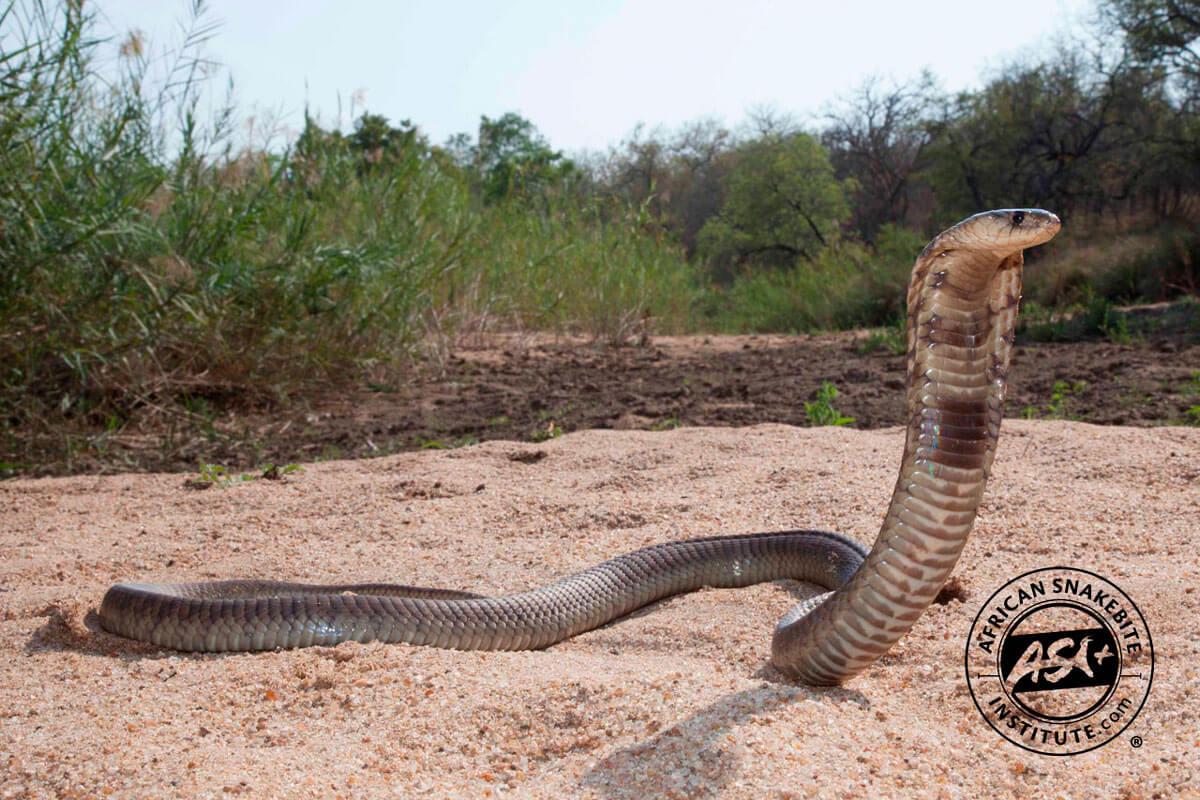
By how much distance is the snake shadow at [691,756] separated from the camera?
1783 millimetres

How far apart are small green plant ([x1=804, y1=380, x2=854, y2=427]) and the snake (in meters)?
2.48

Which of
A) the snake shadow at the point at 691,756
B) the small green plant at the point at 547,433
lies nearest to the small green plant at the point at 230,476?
the small green plant at the point at 547,433

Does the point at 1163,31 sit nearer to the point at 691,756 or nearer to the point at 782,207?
the point at 782,207

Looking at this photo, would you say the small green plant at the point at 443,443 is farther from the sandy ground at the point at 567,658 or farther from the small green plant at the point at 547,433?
the sandy ground at the point at 567,658

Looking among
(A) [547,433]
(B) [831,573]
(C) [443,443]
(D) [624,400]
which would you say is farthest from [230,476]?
(B) [831,573]

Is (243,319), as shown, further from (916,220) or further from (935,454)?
(916,220)

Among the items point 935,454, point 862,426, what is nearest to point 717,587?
point 935,454

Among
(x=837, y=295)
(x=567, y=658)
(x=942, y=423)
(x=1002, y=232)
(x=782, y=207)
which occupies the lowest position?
(x=567, y=658)

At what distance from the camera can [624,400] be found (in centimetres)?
707

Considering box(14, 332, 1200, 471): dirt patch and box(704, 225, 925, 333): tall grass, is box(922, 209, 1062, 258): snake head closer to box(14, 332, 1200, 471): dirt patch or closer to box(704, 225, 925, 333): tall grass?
box(14, 332, 1200, 471): dirt patch

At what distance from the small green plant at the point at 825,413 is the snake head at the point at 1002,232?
162 inches

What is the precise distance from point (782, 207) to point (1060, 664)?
25785 mm

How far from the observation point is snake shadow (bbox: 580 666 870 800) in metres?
1.78

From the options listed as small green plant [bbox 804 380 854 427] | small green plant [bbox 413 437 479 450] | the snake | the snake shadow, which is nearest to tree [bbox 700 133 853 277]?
small green plant [bbox 804 380 854 427]
